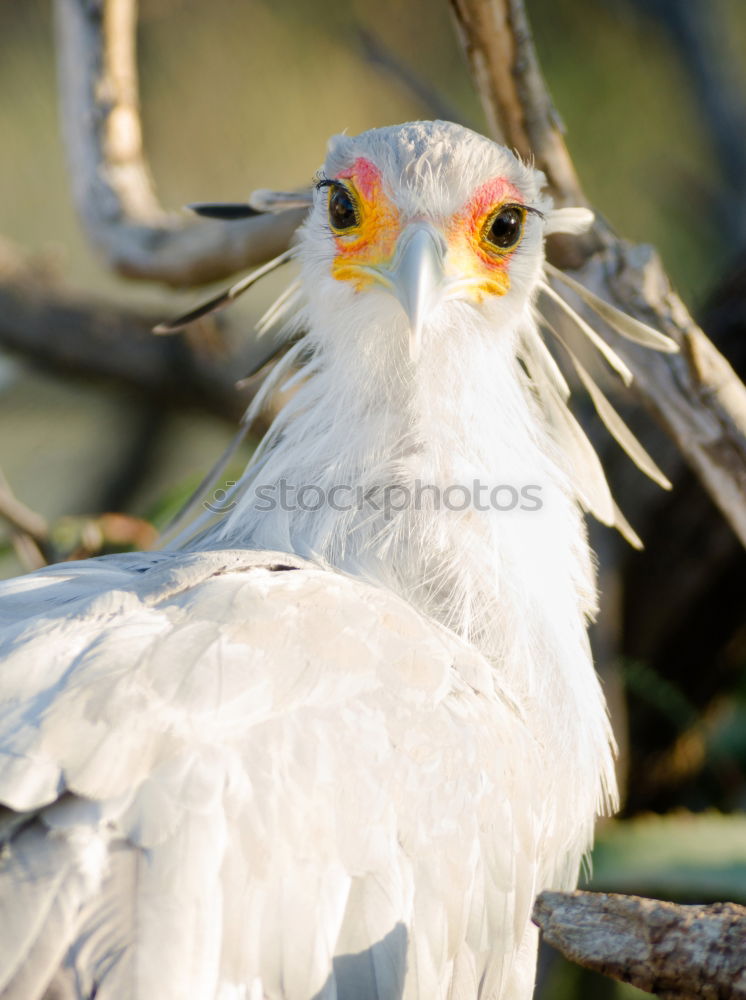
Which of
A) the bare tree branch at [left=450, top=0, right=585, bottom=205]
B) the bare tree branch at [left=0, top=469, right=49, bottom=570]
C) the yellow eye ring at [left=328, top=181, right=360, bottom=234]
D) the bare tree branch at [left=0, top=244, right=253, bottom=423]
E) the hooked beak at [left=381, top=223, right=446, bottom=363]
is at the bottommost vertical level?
the bare tree branch at [left=0, top=469, right=49, bottom=570]

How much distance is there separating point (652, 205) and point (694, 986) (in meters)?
4.21

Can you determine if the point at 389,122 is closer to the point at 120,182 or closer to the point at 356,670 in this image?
the point at 120,182

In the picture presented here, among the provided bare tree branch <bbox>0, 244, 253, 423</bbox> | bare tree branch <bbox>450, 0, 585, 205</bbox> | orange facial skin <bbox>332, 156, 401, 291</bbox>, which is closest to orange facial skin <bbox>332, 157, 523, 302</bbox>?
orange facial skin <bbox>332, 156, 401, 291</bbox>

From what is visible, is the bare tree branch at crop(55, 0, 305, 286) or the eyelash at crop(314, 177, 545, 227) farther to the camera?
the bare tree branch at crop(55, 0, 305, 286)

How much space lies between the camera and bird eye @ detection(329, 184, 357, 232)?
1700 mm

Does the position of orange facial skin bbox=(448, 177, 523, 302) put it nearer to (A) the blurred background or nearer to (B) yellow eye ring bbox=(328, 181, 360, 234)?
(B) yellow eye ring bbox=(328, 181, 360, 234)

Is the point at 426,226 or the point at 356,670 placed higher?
the point at 426,226

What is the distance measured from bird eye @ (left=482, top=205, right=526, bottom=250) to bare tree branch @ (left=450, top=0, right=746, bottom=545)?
0.70 ft

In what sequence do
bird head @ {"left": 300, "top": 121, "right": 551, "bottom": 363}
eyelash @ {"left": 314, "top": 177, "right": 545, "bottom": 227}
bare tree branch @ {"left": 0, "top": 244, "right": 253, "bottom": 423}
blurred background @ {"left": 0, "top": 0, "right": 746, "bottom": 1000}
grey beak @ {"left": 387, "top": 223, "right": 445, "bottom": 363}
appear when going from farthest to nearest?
1. bare tree branch @ {"left": 0, "top": 244, "right": 253, "bottom": 423}
2. blurred background @ {"left": 0, "top": 0, "right": 746, "bottom": 1000}
3. eyelash @ {"left": 314, "top": 177, "right": 545, "bottom": 227}
4. bird head @ {"left": 300, "top": 121, "right": 551, "bottom": 363}
5. grey beak @ {"left": 387, "top": 223, "right": 445, "bottom": 363}

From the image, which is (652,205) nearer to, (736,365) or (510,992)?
(736,365)

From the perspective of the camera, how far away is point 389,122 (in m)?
4.58

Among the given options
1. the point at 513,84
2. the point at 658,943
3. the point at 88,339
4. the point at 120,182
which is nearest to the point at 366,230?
the point at 513,84

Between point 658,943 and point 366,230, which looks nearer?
point 658,943

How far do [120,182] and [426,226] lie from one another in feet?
4.37
